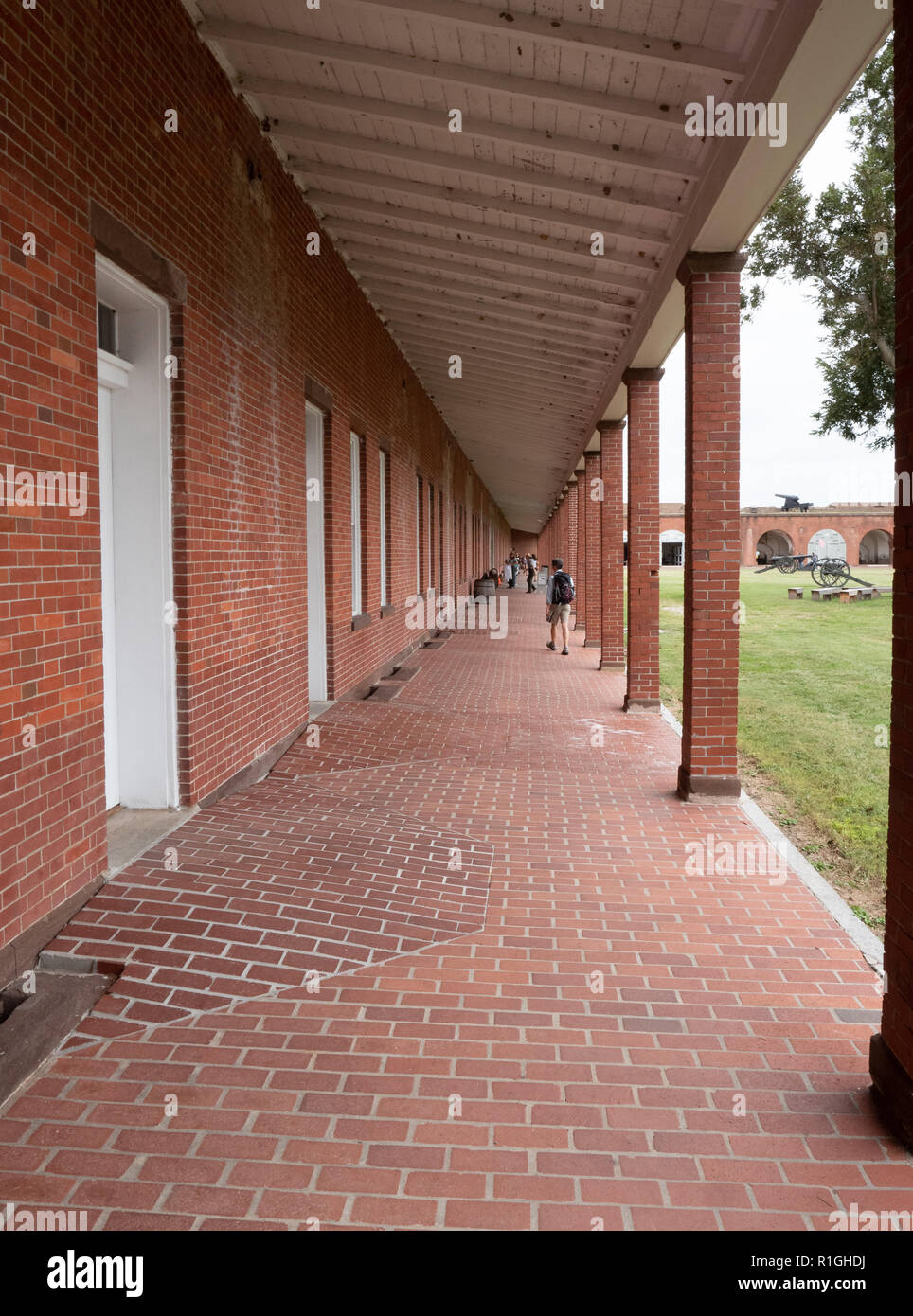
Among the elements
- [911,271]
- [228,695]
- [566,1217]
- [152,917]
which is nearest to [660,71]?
[911,271]

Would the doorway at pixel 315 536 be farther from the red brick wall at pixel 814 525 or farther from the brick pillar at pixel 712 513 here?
the red brick wall at pixel 814 525

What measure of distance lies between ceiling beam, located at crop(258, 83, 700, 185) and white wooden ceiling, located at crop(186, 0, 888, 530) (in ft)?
0.04

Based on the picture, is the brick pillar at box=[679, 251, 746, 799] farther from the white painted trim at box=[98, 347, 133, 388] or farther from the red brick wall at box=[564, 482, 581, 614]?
the red brick wall at box=[564, 482, 581, 614]

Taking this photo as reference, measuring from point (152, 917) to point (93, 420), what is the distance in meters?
2.10

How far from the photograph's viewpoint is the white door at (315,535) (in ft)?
28.0

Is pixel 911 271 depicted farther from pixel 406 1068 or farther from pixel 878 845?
pixel 878 845

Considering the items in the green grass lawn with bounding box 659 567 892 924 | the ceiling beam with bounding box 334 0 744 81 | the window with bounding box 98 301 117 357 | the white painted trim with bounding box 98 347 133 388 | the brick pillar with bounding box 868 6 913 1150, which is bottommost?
the green grass lawn with bounding box 659 567 892 924

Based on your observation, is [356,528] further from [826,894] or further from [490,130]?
[826,894]

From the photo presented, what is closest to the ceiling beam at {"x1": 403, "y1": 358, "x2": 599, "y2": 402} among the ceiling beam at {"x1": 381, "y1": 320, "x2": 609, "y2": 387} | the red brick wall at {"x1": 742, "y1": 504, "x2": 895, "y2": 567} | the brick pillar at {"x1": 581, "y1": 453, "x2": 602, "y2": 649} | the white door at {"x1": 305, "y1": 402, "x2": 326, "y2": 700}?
the ceiling beam at {"x1": 381, "y1": 320, "x2": 609, "y2": 387}

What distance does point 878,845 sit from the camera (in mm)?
6008

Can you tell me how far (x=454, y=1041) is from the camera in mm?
3016

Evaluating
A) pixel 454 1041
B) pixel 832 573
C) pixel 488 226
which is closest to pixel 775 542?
pixel 832 573

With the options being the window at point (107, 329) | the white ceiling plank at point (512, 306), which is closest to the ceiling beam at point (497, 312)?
the white ceiling plank at point (512, 306)

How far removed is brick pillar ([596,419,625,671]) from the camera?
1245 centimetres
